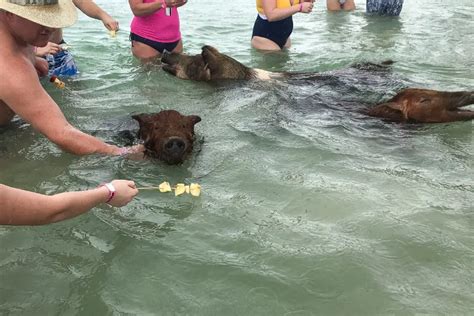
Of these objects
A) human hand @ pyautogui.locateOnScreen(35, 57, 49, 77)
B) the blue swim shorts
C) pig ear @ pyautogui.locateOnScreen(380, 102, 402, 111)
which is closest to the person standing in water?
pig ear @ pyautogui.locateOnScreen(380, 102, 402, 111)

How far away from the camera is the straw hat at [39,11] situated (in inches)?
140

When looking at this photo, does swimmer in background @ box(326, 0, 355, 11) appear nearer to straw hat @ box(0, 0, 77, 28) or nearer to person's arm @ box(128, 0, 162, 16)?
person's arm @ box(128, 0, 162, 16)

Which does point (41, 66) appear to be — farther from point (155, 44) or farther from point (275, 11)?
point (275, 11)

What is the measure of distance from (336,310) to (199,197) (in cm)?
170

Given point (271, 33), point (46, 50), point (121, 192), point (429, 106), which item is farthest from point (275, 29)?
point (121, 192)

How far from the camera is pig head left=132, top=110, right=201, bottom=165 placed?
4625 millimetres

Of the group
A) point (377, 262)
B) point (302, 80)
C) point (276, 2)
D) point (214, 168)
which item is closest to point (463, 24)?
point (276, 2)

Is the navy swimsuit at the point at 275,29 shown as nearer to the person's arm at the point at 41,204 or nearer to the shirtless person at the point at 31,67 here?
the shirtless person at the point at 31,67

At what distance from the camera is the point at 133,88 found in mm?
7336

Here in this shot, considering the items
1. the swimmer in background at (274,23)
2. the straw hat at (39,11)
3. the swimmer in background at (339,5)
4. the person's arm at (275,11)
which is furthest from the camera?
the swimmer in background at (339,5)

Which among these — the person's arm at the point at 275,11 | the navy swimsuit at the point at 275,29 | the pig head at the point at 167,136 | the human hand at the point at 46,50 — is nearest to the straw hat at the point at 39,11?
the pig head at the point at 167,136

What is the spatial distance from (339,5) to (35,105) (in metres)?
11.2

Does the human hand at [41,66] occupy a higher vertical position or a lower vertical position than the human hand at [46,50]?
lower

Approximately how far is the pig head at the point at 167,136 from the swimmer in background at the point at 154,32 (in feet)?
9.94
